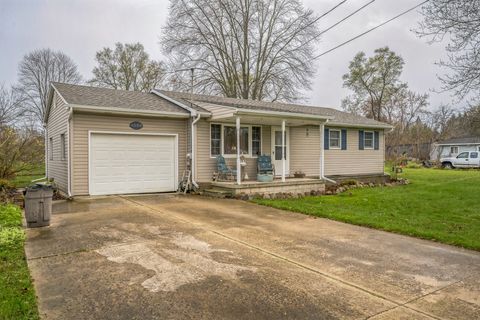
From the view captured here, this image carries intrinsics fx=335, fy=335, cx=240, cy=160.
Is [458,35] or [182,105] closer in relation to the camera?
[458,35]

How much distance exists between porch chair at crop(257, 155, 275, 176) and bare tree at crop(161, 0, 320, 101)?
14.2m

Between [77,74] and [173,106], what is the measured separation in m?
22.7

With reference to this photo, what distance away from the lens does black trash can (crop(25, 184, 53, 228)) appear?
6.08m

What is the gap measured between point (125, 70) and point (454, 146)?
106ft

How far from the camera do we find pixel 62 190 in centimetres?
1098

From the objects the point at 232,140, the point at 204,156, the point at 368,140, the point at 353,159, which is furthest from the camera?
the point at 368,140

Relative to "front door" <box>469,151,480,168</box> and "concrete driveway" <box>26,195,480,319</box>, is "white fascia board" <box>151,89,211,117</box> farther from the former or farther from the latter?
"front door" <box>469,151,480,168</box>

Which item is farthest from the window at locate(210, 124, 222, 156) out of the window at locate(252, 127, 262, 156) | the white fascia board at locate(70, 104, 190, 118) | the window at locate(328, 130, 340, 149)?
the window at locate(328, 130, 340, 149)

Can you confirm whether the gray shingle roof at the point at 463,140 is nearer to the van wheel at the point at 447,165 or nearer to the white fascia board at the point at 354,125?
the van wheel at the point at 447,165

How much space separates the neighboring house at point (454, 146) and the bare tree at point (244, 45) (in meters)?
17.4

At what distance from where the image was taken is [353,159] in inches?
630

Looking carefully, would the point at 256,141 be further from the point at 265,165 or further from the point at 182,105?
the point at 182,105

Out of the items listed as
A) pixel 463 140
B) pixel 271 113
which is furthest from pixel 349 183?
pixel 463 140

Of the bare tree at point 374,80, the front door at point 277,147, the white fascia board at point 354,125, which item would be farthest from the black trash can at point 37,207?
the bare tree at point 374,80
